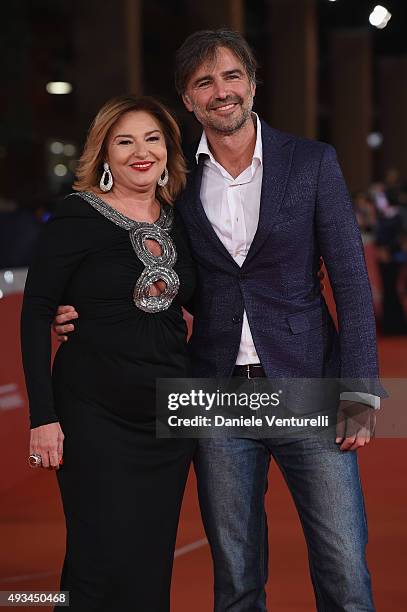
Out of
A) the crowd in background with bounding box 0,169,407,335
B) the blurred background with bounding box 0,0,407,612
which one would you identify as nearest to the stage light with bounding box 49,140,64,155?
the blurred background with bounding box 0,0,407,612

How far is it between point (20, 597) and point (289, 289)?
1969 millimetres

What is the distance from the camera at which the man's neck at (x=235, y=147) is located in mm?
2801

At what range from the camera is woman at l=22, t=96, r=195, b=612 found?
280cm

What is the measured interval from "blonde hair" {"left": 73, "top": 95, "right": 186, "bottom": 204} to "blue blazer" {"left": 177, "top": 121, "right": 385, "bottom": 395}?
11 centimetres

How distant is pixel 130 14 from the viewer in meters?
15.2

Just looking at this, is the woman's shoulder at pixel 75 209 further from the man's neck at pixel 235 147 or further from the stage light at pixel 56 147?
the stage light at pixel 56 147

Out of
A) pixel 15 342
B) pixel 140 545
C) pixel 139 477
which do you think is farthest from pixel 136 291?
pixel 15 342

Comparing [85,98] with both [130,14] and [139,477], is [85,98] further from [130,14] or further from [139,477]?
[139,477]

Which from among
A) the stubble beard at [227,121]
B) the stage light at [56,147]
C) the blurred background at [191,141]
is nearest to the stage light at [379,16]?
the blurred background at [191,141]

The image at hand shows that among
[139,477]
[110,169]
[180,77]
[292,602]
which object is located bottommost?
[292,602]

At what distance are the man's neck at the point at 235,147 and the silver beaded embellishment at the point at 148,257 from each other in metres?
0.25

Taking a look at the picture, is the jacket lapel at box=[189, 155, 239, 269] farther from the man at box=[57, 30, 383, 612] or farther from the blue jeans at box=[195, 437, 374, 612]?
the blue jeans at box=[195, 437, 374, 612]

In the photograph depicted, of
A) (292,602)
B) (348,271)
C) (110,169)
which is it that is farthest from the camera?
(292,602)

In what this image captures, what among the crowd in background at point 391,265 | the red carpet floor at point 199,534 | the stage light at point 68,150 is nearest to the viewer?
the red carpet floor at point 199,534
